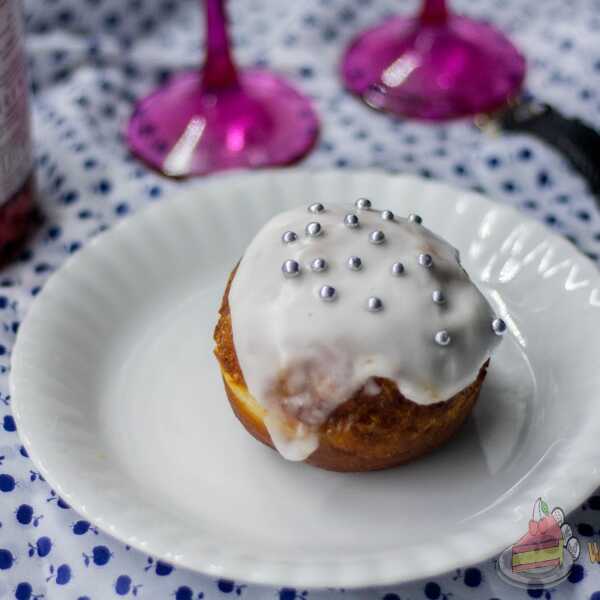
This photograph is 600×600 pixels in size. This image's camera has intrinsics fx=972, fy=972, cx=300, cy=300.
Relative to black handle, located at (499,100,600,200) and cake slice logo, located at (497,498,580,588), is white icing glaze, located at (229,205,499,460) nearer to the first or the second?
cake slice logo, located at (497,498,580,588)

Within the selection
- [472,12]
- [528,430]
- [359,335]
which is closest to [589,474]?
Result: [528,430]

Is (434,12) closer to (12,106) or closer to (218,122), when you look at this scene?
(218,122)

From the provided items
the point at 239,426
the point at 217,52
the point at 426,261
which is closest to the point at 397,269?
the point at 426,261

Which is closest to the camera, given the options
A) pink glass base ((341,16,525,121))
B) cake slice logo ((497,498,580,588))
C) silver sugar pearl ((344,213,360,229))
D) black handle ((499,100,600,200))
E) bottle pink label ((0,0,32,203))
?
cake slice logo ((497,498,580,588))

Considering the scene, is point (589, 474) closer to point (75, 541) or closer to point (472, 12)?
point (75, 541)

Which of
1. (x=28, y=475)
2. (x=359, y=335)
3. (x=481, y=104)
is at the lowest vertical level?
(x=28, y=475)

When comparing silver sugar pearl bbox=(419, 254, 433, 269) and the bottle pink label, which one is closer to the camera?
silver sugar pearl bbox=(419, 254, 433, 269)

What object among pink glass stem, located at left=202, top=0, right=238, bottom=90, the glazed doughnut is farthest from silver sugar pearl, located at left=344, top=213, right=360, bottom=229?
pink glass stem, located at left=202, top=0, right=238, bottom=90

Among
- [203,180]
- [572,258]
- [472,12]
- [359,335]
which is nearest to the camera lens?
[359,335]
